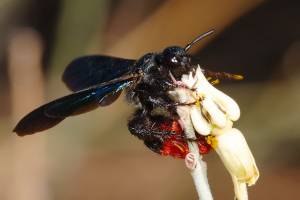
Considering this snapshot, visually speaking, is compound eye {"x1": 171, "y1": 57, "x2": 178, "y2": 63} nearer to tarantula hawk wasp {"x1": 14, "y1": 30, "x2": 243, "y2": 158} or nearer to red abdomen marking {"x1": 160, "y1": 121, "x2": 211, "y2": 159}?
tarantula hawk wasp {"x1": 14, "y1": 30, "x2": 243, "y2": 158}

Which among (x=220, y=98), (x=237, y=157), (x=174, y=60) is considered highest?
(x=174, y=60)

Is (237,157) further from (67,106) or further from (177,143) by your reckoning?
(67,106)

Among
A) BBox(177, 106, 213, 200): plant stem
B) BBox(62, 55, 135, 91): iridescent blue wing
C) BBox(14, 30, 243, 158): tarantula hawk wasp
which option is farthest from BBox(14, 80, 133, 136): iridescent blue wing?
BBox(177, 106, 213, 200): plant stem

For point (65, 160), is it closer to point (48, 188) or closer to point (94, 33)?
point (48, 188)

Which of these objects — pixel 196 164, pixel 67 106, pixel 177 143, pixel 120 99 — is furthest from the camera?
pixel 120 99

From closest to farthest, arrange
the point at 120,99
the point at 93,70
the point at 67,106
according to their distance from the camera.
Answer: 1. the point at 67,106
2. the point at 93,70
3. the point at 120,99

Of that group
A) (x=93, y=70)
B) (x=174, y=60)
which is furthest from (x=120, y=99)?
(x=174, y=60)
